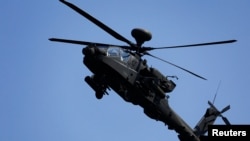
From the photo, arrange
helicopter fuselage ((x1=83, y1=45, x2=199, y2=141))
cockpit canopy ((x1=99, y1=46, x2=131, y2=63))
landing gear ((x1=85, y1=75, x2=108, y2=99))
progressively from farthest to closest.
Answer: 1. landing gear ((x1=85, y1=75, x2=108, y2=99))
2. cockpit canopy ((x1=99, y1=46, x2=131, y2=63))
3. helicopter fuselage ((x1=83, y1=45, x2=199, y2=141))

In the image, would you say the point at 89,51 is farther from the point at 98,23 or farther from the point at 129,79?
the point at 129,79

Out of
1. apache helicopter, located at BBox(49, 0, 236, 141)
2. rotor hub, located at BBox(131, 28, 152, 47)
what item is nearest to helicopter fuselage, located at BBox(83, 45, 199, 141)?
apache helicopter, located at BBox(49, 0, 236, 141)

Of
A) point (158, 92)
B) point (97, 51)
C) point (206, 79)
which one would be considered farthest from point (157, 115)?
point (97, 51)

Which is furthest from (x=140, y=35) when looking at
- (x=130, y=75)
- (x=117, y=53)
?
(x=130, y=75)

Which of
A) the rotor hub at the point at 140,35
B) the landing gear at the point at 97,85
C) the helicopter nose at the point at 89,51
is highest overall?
the rotor hub at the point at 140,35

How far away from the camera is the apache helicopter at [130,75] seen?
72.6 feet

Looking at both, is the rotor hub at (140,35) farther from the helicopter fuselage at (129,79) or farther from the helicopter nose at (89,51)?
the helicopter nose at (89,51)

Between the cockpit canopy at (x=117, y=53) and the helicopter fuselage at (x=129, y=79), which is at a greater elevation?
the cockpit canopy at (x=117, y=53)

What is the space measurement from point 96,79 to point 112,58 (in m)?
1.40

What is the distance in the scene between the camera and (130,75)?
23062 mm

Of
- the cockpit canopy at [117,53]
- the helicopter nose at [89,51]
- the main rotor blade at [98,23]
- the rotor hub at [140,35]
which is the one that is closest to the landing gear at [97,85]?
the cockpit canopy at [117,53]

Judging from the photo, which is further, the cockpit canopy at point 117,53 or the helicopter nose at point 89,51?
the cockpit canopy at point 117,53

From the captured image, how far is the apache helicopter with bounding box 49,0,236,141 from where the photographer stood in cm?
2214

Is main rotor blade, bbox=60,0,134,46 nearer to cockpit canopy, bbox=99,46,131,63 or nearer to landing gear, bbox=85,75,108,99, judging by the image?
cockpit canopy, bbox=99,46,131,63
